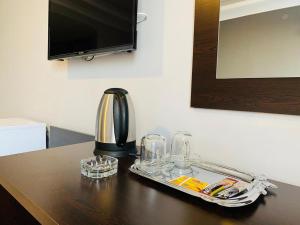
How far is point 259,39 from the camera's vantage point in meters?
0.75

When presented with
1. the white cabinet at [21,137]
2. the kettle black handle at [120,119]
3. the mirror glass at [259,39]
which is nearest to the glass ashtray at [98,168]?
the kettle black handle at [120,119]

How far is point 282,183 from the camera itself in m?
0.71

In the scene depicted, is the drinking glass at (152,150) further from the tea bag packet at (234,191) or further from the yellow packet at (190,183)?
the tea bag packet at (234,191)

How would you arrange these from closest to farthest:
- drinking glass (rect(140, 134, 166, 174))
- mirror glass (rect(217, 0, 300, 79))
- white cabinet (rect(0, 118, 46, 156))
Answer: mirror glass (rect(217, 0, 300, 79)), drinking glass (rect(140, 134, 166, 174)), white cabinet (rect(0, 118, 46, 156))

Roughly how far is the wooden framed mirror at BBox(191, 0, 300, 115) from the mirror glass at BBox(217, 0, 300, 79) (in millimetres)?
16

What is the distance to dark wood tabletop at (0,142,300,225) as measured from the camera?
19.4 inches

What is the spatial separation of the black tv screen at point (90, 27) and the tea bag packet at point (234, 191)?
0.71 meters

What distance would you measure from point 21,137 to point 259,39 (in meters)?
1.52

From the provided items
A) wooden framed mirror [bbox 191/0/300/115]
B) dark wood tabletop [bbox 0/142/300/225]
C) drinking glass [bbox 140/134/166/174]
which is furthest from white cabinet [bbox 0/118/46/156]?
wooden framed mirror [bbox 191/0/300/115]

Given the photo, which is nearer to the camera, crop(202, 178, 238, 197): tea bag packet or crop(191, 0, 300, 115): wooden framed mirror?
crop(202, 178, 238, 197): tea bag packet

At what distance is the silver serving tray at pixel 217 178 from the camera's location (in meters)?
0.55

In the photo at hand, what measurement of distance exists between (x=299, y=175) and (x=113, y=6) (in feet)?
3.36

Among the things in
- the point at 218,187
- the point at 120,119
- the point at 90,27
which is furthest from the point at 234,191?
the point at 90,27

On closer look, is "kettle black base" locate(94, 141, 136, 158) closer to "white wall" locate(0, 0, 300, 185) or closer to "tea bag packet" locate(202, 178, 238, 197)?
"white wall" locate(0, 0, 300, 185)
